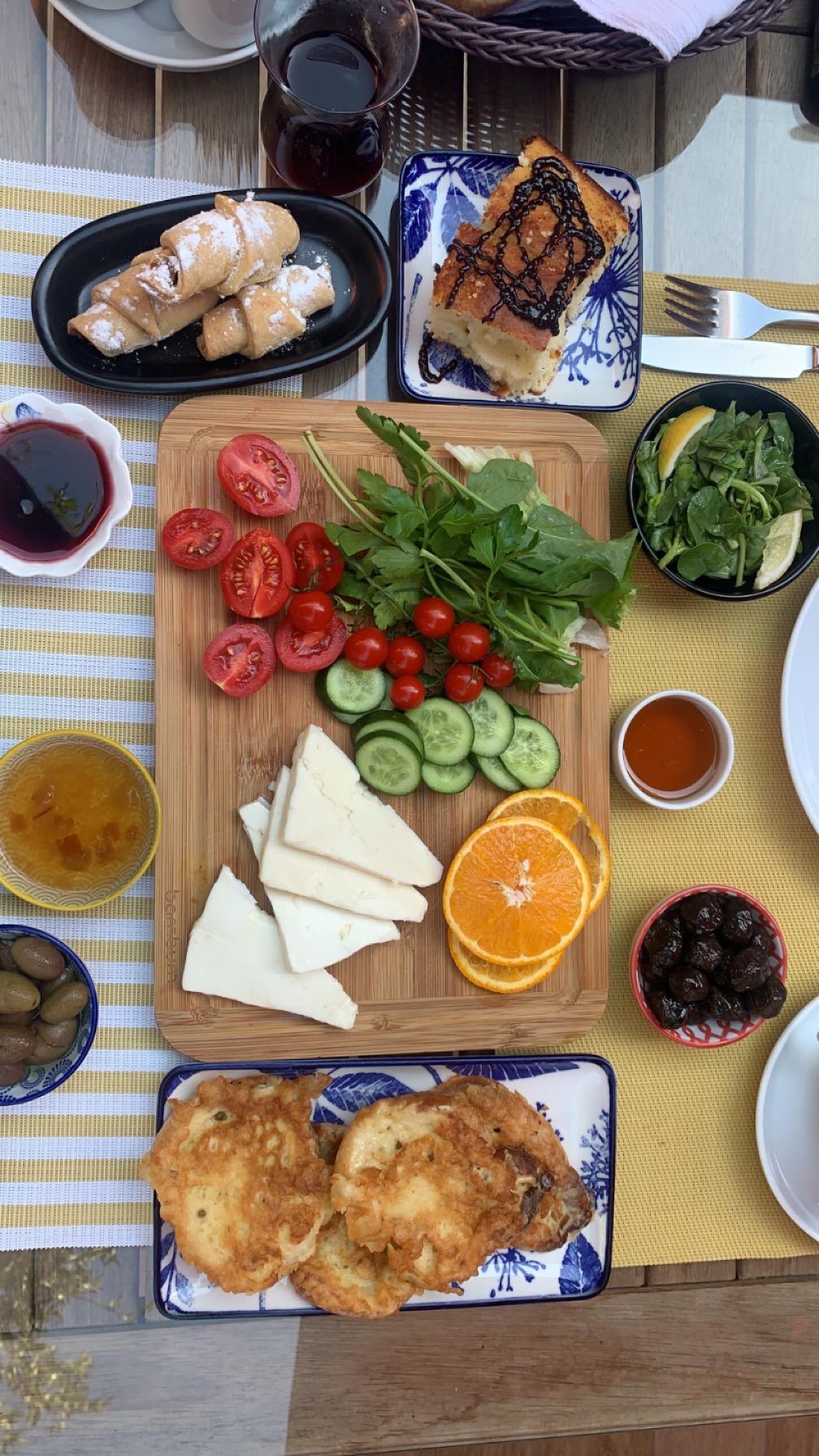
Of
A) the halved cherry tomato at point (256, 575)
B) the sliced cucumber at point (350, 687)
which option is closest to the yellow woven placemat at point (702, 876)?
the sliced cucumber at point (350, 687)

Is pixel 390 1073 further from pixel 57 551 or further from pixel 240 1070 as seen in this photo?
pixel 57 551

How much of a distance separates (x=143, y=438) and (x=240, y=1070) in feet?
4.78

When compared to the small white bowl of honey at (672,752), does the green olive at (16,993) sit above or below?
below

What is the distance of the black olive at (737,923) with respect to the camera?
2.23 meters

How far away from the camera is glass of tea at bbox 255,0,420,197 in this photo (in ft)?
6.66

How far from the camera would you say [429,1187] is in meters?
2.13

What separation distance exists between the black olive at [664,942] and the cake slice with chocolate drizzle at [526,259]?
132 centimetres

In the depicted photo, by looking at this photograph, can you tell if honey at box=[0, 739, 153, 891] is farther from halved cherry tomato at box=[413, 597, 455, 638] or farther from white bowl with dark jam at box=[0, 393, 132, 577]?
halved cherry tomato at box=[413, 597, 455, 638]

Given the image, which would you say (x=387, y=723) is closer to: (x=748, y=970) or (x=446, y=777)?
(x=446, y=777)

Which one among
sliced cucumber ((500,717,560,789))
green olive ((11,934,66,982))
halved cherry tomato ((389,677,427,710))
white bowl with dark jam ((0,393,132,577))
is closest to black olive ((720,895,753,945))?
sliced cucumber ((500,717,560,789))

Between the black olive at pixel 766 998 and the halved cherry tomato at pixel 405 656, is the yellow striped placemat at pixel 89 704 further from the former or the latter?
the black olive at pixel 766 998

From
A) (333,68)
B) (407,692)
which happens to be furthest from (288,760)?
(333,68)

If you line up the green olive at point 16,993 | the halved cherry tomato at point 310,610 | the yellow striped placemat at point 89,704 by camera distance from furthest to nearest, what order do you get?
the yellow striped placemat at point 89,704 → the halved cherry tomato at point 310,610 → the green olive at point 16,993

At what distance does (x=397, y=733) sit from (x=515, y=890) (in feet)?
1.47
